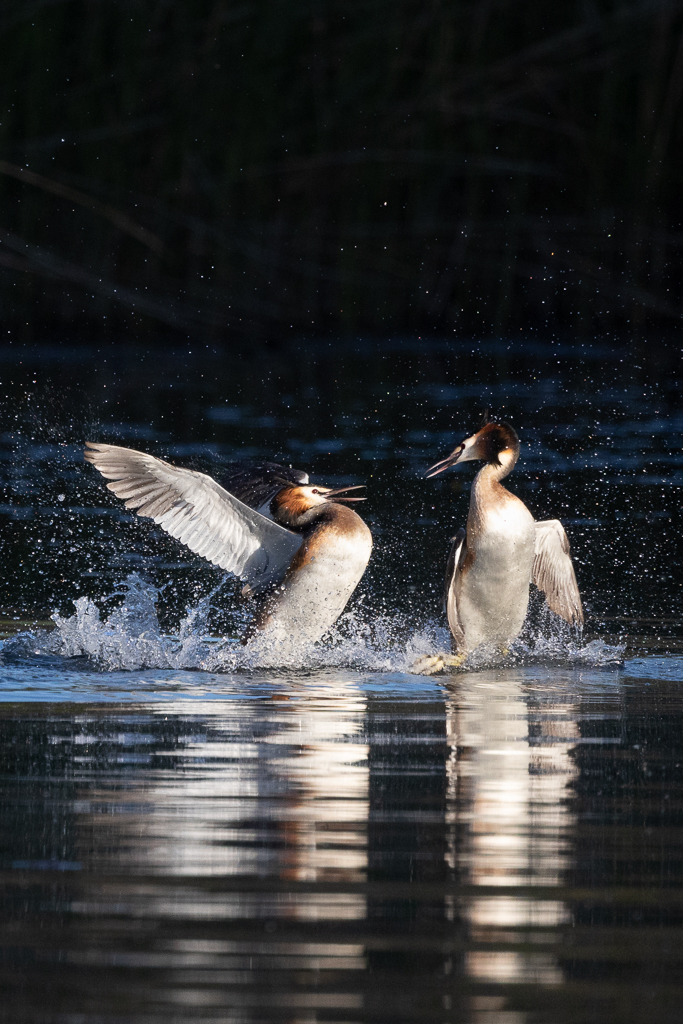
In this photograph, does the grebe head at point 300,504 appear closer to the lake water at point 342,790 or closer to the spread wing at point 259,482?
the spread wing at point 259,482

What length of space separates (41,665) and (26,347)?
1661 centimetres

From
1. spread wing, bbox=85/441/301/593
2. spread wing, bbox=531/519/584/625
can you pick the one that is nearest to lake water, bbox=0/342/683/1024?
spread wing, bbox=531/519/584/625

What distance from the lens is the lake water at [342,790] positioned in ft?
12.9

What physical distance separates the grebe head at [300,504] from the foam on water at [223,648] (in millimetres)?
582

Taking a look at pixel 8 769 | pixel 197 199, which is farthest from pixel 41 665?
pixel 197 199

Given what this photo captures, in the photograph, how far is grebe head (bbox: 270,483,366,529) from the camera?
8875 mm

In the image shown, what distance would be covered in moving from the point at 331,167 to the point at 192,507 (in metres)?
17.8

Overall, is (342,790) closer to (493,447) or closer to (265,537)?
(265,537)

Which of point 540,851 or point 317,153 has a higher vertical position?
point 317,153

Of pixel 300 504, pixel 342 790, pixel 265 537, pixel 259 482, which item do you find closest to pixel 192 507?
pixel 265 537

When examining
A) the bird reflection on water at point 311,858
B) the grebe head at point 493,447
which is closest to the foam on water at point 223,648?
the grebe head at point 493,447

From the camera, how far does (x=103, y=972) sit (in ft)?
12.9

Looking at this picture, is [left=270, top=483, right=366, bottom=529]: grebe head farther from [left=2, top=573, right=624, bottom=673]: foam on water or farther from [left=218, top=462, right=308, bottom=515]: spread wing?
[left=2, top=573, right=624, bottom=673]: foam on water

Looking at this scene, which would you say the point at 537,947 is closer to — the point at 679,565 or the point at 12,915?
the point at 12,915
